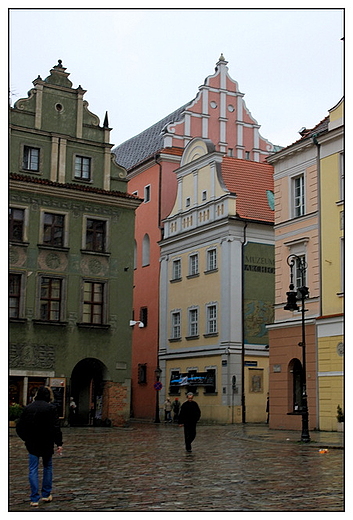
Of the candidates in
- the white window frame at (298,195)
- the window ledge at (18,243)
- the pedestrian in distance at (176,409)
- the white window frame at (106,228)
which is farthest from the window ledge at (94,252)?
the pedestrian in distance at (176,409)

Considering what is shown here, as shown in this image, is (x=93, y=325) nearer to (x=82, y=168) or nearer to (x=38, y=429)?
(x=82, y=168)

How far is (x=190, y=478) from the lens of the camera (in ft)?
45.3

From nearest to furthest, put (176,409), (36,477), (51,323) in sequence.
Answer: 1. (36,477)
2. (51,323)
3. (176,409)

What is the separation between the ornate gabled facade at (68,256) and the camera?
35.9m

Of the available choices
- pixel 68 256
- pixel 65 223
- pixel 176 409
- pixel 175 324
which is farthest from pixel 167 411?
pixel 65 223

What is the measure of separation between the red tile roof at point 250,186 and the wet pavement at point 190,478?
22407 millimetres

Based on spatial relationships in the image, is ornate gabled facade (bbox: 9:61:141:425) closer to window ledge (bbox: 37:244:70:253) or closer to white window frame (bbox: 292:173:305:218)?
window ledge (bbox: 37:244:70:253)

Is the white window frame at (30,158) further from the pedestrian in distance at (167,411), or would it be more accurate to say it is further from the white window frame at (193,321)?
the pedestrian in distance at (167,411)

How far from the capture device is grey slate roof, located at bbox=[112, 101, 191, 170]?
53.6m

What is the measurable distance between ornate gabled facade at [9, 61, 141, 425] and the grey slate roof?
13640 millimetres

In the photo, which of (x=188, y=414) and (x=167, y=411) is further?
(x=167, y=411)

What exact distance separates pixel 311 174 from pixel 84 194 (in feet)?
36.9

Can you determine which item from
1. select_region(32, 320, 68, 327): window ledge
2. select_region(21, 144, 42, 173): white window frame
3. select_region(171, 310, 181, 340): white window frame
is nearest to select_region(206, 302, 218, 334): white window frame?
select_region(171, 310, 181, 340): white window frame

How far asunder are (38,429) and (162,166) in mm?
40906
